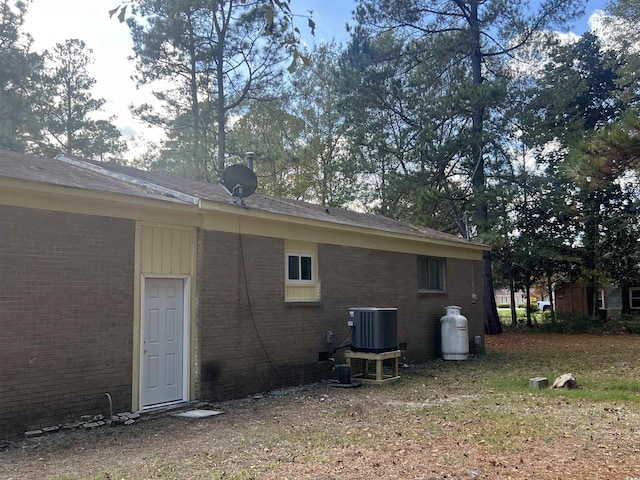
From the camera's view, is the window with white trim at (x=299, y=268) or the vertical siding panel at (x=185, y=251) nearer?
the vertical siding panel at (x=185, y=251)

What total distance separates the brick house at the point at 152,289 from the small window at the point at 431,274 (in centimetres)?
216

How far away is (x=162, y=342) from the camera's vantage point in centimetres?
925

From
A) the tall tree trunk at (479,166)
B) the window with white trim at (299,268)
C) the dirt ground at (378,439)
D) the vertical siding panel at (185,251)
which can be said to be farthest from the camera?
the tall tree trunk at (479,166)

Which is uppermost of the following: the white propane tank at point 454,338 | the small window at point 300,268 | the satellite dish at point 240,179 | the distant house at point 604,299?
the satellite dish at point 240,179

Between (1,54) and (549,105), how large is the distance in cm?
2133

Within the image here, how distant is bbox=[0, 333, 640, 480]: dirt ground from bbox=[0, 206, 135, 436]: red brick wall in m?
0.51

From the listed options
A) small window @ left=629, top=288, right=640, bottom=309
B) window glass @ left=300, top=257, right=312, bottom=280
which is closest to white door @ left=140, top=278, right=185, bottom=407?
window glass @ left=300, top=257, right=312, bottom=280

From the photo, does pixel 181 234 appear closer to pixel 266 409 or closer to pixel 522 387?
pixel 266 409

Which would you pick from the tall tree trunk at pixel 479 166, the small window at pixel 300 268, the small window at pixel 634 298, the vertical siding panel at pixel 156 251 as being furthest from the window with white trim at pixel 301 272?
the small window at pixel 634 298

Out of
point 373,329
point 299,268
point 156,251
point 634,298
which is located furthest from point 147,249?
point 634,298

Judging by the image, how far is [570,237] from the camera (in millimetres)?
27875

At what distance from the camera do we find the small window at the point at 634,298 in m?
33.6

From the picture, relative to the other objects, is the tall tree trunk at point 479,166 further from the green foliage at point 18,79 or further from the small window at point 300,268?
the green foliage at point 18,79

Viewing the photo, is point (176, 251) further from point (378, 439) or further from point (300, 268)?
point (378, 439)
